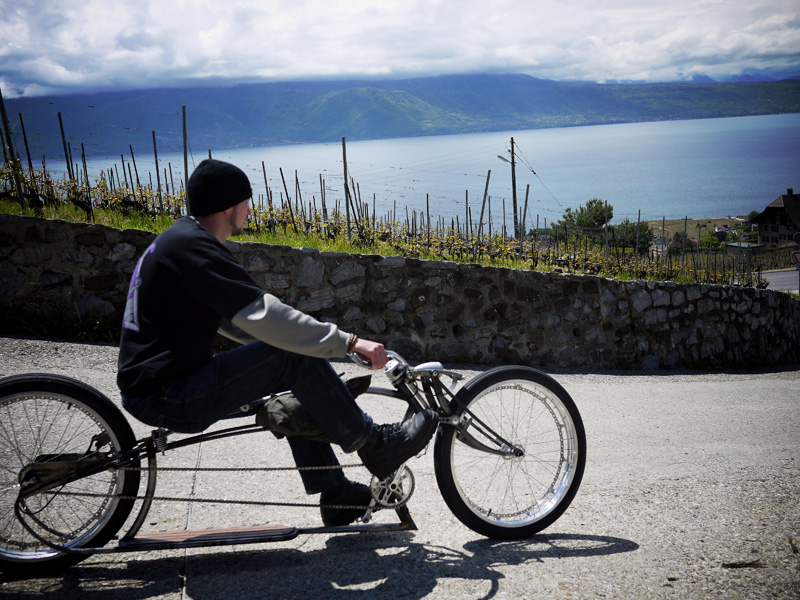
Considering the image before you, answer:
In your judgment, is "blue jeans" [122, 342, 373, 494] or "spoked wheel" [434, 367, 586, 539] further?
"spoked wheel" [434, 367, 586, 539]

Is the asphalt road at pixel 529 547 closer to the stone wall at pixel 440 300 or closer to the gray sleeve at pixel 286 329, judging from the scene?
the gray sleeve at pixel 286 329

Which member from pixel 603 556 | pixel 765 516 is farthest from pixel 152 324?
pixel 765 516

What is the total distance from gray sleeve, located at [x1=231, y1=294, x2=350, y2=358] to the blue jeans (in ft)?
0.45

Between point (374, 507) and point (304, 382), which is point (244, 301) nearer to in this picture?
point (304, 382)

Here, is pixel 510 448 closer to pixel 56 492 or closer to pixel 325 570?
pixel 325 570

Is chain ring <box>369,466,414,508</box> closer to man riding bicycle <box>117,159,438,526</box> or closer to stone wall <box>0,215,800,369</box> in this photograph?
man riding bicycle <box>117,159,438,526</box>

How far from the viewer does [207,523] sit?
3445 millimetres

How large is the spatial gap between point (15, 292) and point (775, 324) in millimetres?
14633

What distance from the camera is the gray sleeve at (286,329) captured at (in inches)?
102

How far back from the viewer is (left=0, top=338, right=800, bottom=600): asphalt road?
277 centimetres

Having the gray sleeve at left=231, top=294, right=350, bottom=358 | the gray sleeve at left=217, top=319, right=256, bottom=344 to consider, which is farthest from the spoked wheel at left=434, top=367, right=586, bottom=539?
the gray sleeve at left=217, top=319, right=256, bottom=344

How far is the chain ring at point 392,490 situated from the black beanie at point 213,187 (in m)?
1.49

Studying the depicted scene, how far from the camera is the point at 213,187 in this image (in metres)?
2.86

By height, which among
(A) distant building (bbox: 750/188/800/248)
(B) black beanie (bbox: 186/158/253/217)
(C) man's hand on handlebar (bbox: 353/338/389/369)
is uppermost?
(B) black beanie (bbox: 186/158/253/217)
